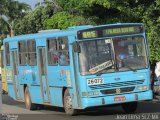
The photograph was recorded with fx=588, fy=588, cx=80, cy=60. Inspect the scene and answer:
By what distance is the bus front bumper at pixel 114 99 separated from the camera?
16.9m

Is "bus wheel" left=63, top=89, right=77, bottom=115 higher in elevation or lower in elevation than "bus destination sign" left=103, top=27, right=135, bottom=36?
lower

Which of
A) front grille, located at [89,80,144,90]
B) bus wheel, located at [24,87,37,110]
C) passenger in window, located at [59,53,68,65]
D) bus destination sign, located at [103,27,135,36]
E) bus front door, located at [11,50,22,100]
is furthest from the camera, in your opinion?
bus front door, located at [11,50,22,100]

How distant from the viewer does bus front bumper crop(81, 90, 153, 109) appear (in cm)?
1686

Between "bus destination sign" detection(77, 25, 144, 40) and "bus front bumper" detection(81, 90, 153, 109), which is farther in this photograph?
"bus destination sign" detection(77, 25, 144, 40)

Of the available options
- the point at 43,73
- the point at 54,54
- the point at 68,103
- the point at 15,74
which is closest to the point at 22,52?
the point at 15,74

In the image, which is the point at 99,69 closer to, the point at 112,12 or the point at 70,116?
the point at 70,116

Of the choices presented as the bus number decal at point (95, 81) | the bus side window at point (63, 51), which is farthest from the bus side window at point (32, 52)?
the bus number decal at point (95, 81)

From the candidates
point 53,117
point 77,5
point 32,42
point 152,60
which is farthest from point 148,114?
point 77,5

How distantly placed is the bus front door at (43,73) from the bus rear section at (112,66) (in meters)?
2.71

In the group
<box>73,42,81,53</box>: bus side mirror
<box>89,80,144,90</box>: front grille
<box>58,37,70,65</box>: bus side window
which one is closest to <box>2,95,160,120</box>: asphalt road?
<box>89,80,144,90</box>: front grille

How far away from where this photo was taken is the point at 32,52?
20.6 m

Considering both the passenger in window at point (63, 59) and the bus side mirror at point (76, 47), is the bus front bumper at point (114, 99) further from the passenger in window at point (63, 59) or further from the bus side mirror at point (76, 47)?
the passenger in window at point (63, 59)

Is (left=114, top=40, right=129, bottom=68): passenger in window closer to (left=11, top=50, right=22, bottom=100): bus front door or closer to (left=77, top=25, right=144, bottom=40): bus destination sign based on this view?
(left=77, top=25, right=144, bottom=40): bus destination sign

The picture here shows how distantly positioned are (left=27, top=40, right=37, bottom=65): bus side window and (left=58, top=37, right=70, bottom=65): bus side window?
7.39 ft
